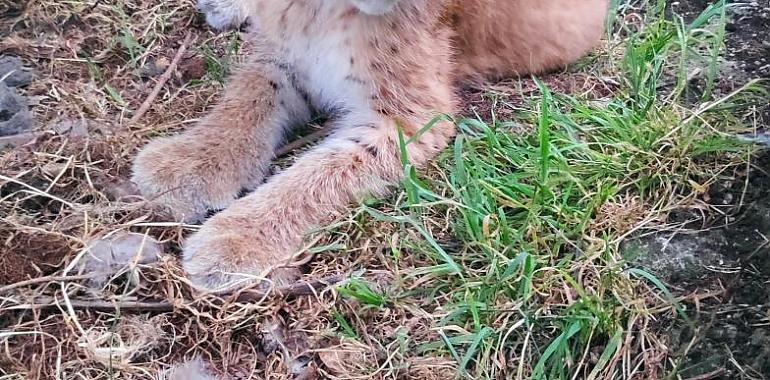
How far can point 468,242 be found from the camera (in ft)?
7.97

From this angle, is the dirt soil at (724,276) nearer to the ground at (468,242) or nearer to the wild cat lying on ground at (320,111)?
the ground at (468,242)

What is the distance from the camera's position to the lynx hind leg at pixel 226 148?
2.61 metres

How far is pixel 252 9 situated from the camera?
3027 mm

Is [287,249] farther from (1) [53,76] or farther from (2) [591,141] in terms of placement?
(1) [53,76]

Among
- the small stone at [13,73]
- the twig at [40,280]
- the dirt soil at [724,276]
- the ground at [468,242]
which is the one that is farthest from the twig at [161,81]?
the dirt soil at [724,276]

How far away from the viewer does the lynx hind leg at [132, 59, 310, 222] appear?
8.57 ft

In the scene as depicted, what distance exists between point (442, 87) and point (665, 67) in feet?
2.97

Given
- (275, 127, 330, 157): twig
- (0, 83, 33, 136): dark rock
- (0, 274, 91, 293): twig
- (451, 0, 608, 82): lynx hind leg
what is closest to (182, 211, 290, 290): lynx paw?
(0, 274, 91, 293): twig

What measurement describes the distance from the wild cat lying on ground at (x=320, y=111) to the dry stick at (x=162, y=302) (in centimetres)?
6

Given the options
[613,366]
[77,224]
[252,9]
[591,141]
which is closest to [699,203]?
[591,141]

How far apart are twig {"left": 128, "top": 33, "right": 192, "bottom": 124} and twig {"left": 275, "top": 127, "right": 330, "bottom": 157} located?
1.61 ft

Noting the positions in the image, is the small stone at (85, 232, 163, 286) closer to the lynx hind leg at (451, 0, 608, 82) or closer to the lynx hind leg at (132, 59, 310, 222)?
the lynx hind leg at (132, 59, 310, 222)

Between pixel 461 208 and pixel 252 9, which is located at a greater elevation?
pixel 252 9

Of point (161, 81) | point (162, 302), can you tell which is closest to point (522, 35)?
point (161, 81)
